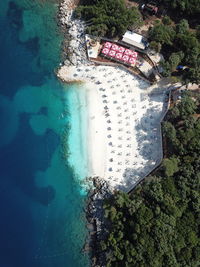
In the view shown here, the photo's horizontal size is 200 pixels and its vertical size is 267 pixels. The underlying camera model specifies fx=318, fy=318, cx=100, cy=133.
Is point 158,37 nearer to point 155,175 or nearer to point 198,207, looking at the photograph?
point 155,175

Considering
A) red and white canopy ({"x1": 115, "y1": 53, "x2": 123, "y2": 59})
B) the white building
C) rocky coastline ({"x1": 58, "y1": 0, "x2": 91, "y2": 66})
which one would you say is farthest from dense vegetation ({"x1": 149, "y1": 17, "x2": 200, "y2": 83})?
rocky coastline ({"x1": 58, "y1": 0, "x2": 91, "y2": 66})

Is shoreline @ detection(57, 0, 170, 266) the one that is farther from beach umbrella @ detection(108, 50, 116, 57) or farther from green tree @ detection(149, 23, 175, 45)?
green tree @ detection(149, 23, 175, 45)

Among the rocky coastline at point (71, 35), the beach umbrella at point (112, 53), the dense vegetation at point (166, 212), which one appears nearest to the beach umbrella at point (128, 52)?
the beach umbrella at point (112, 53)

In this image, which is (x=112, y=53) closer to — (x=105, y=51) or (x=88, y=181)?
(x=105, y=51)

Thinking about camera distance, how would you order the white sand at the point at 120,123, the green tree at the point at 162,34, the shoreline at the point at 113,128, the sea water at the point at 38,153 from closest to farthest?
the sea water at the point at 38,153 → the shoreline at the point at 113,128 → the white sand at the point at 120,123 → the green tree at the point at 162,34

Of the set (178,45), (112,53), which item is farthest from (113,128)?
(178,45)

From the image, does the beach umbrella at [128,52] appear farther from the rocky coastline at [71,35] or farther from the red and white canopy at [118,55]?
the rocky coastline at [71,35]
